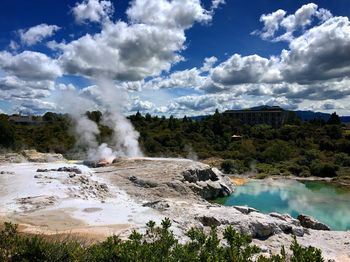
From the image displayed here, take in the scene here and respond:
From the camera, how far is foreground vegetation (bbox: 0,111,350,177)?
46.6 m

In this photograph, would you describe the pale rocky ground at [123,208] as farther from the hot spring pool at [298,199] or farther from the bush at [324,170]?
the bush at [324,170]

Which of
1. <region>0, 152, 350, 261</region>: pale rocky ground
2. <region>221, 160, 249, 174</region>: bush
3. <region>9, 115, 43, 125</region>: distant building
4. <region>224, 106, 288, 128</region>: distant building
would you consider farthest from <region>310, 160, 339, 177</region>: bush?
<region>9, 115, 43, 125</region>: distant building

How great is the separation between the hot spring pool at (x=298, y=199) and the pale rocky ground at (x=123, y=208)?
3.99 metres

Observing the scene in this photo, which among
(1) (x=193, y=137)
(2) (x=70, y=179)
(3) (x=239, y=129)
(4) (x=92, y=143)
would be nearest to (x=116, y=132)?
(4) (x=92, y=143)

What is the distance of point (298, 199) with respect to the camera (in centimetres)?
3091

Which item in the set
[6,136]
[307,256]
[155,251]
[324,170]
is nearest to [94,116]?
[6,136]

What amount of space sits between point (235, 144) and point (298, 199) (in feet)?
96.6

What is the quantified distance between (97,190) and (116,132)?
20.5 metres

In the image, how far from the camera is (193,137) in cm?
6538

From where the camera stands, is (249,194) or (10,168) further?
(249,194)

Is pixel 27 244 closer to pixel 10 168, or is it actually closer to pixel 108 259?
pixel 108 259

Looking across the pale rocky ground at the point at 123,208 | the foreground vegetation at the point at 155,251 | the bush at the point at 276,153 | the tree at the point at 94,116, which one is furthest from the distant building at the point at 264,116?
the foreground vegetation at the point at 155,251

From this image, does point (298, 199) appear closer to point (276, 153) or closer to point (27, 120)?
point (276, 153)

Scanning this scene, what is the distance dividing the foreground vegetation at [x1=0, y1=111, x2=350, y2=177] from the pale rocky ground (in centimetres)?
1923
